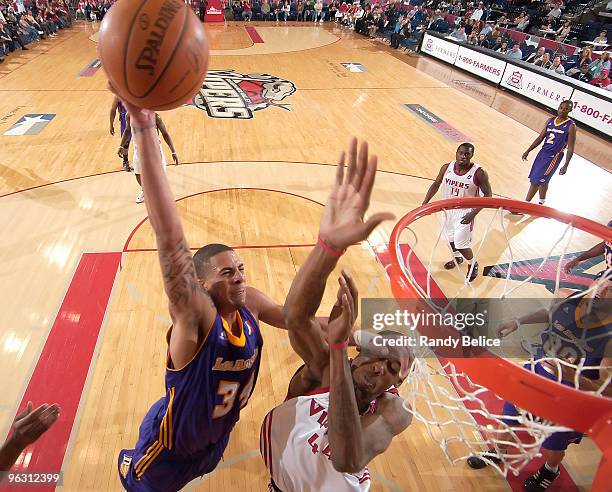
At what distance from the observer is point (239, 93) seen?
35.0 ft

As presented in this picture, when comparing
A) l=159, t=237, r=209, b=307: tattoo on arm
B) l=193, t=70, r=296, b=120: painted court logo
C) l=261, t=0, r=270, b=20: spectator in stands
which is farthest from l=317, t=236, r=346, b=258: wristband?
l=261, t=0, r=270, b=20: spectator in stands

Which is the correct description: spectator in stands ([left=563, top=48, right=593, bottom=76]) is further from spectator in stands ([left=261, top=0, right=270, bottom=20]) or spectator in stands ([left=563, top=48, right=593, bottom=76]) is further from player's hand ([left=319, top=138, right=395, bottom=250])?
spectator in stands ([left=261, top=0, right=270, bottom=20])

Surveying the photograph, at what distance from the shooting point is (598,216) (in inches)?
248

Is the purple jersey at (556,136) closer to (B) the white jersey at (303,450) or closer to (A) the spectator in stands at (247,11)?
(B) the white jersey at (303,450)

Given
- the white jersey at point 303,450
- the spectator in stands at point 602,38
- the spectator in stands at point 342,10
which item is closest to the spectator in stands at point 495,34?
the spectator in stands at point 602,38

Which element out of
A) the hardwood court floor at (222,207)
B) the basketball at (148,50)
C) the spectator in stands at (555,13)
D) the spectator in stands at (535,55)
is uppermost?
the basketball at (148,50)

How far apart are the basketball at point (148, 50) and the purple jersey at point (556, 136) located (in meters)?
5.53

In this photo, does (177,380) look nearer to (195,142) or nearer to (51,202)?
(51,202)

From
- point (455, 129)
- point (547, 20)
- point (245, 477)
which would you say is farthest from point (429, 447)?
point (547, 20)

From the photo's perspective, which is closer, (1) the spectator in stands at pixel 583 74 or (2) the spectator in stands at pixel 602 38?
(1) the spectator in stands at pixel 583 74

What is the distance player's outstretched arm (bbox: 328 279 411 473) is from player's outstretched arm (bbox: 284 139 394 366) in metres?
0.10

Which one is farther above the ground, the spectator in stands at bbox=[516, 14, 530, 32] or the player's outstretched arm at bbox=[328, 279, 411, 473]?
the player's outstretched arm at bbox=[328, 279, 411, 473]

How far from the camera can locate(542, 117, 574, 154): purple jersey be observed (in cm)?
588

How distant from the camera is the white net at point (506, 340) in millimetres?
2191
